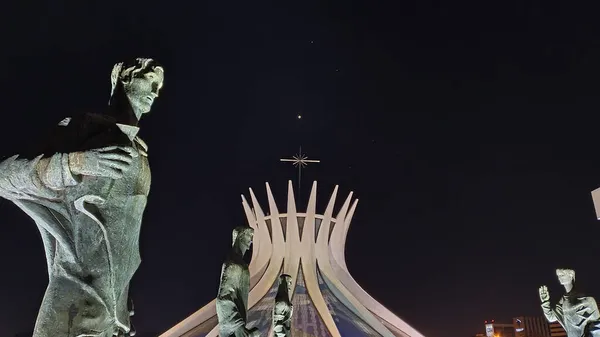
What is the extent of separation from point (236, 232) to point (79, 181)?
3.69 meters

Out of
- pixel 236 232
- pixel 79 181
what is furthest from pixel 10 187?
pixel 236 232

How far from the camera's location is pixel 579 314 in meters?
8.02

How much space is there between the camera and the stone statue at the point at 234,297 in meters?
5.46

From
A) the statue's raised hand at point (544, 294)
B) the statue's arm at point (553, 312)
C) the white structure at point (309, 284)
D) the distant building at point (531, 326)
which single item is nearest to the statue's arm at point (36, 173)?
the statue's arm at point (553, 312)

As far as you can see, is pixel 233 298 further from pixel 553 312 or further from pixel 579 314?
pixel 553 312

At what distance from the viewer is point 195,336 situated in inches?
721

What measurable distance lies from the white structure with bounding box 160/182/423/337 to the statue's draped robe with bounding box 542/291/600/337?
1010 cm

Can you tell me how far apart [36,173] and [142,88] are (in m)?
0.75

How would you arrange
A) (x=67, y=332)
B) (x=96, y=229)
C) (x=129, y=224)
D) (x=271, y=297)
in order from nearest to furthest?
(x=67, y=332) < (x=96, y=229) < (x=129, y=224) < (x=271, y=297)

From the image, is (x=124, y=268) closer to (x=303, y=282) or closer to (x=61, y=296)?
(x=61, y=296)

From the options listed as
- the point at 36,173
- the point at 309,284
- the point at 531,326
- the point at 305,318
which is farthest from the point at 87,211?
the point at 531,326

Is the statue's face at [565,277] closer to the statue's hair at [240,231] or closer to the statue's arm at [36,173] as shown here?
the statue's hair at [240,231]

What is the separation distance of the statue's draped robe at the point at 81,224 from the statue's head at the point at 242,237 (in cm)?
324

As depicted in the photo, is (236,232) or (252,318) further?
(252,318)
